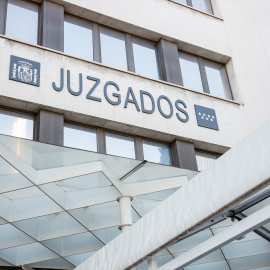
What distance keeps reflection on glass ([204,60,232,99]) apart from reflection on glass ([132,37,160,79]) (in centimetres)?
205

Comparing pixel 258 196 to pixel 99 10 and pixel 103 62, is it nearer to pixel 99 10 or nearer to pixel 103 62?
pixel 103 62

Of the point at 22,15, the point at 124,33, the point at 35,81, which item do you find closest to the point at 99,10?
the point at 124,33

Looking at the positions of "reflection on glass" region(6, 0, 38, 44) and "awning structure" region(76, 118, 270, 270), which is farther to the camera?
"reflection on glass" region(6, 0, 38, 44)

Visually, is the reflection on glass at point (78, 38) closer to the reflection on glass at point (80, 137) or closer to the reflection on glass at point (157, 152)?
the reflection on glass at point (80, 137)

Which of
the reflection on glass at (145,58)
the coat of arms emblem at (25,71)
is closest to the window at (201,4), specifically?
the reflection on glass at (145,58)

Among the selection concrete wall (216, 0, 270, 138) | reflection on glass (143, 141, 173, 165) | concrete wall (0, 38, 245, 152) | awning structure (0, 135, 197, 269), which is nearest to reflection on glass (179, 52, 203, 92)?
concrete wall (0, 38, 245, 152)

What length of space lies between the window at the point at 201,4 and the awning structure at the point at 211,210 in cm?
1217

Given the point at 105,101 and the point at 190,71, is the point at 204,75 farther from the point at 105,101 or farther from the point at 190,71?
the point at 105,101

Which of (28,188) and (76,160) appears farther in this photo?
(28,188)

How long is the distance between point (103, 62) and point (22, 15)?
2.57m

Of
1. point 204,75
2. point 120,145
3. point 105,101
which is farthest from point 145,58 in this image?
point 120,145

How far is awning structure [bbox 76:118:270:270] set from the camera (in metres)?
4.94

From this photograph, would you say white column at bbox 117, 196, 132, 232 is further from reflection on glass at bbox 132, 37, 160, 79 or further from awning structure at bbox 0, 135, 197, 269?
reflection on glass at bbox 132, 37, 160, 79

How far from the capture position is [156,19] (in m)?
15.7
